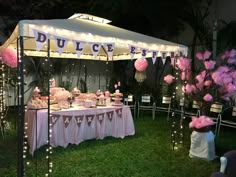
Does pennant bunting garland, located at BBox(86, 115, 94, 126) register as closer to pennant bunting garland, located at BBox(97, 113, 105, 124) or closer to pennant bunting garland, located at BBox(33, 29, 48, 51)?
pennant bunting garland, located at BBox(97, 113, 105, 124)

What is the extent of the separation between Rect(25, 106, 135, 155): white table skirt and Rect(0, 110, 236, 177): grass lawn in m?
0.15

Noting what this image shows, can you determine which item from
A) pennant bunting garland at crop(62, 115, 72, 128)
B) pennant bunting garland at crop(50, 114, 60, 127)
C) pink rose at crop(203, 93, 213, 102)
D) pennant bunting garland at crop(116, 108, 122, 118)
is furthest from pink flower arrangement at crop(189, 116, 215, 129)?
pennant bunting garland at crop(50, 114, 60, 127)

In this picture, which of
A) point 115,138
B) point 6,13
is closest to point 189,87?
point 115,138

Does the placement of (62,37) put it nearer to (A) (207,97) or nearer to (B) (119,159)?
(B) (119,159)

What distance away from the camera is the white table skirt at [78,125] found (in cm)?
534

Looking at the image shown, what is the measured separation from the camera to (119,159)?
16.7 feet

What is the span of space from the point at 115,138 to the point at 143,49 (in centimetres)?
209

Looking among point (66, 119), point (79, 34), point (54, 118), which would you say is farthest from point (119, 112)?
point (79, 34)

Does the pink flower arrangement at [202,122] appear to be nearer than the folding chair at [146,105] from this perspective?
Yes

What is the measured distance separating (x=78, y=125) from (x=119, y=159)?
1228mm

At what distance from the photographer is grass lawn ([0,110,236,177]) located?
175 inches

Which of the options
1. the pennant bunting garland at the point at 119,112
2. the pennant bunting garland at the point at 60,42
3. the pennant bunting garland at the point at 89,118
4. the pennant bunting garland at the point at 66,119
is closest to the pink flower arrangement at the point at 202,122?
the pennant bunting garland at the point at 119,112

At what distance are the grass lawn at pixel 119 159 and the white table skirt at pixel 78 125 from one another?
0.15 m

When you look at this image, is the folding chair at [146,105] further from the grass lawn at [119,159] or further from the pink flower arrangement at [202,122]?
the pink flower arrangement at [202,122]
